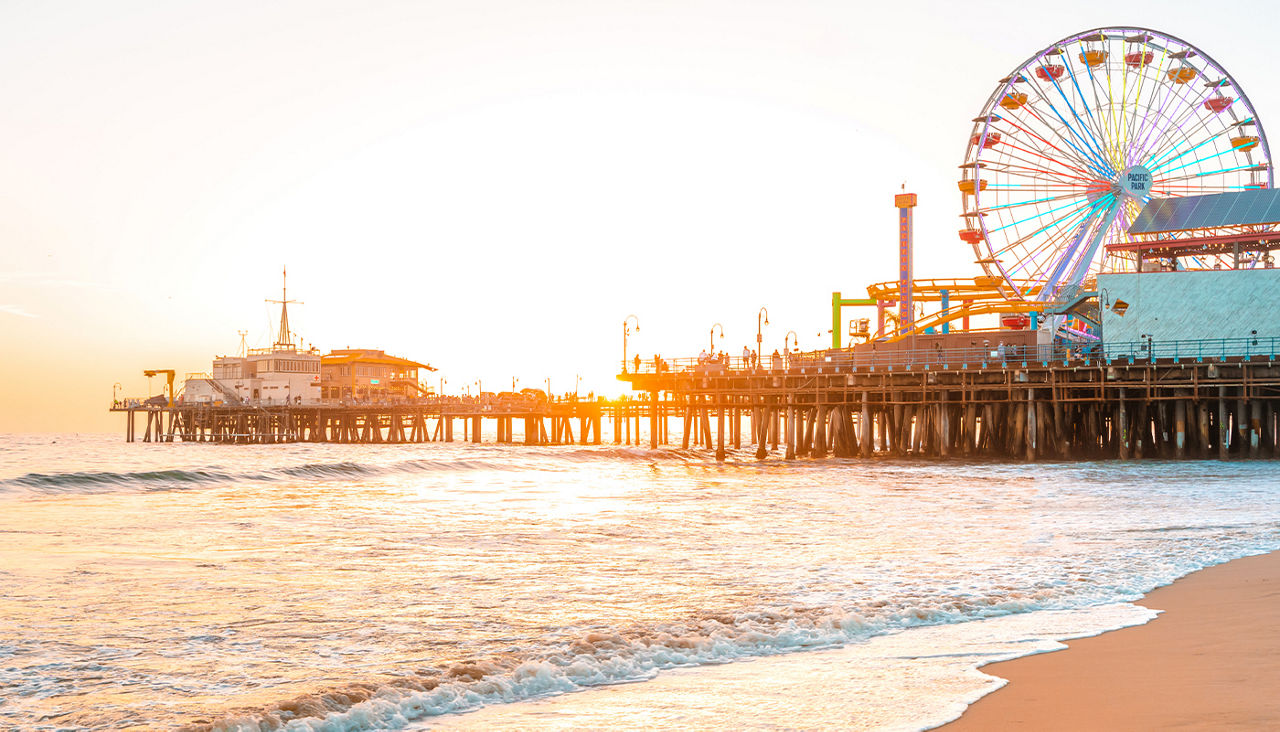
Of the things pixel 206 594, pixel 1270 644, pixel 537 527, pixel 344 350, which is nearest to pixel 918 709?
pixel 1270 644

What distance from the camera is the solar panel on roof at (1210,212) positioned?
43531 millimetres

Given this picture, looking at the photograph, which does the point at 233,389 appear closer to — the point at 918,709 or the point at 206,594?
the point at 206,594

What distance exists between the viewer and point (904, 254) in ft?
203

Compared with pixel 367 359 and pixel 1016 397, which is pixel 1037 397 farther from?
pixel 367 359

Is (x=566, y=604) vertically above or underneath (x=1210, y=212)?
underneath

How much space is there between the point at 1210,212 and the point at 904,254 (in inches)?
757

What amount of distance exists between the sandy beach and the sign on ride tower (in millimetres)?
51870

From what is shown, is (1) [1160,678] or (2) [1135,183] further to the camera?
(2) [1135,183]

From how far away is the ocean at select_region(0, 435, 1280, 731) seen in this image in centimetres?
652

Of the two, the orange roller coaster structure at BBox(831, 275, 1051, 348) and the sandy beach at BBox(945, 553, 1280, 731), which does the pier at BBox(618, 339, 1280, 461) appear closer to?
the orange roller coaster structure at BBox(831, 275, 1051, 348)

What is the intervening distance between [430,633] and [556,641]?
45.1 inches

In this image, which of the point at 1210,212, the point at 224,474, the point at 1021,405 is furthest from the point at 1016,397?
the point at 224,474

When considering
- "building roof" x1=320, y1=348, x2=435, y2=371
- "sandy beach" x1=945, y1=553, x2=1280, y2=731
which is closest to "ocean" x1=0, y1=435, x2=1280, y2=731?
"sandy beach" x1=945, y1=553, x2=1280, y2=731

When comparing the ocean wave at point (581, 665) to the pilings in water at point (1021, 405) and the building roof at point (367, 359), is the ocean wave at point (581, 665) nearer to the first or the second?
the pilings in water at point (1021, 405)
